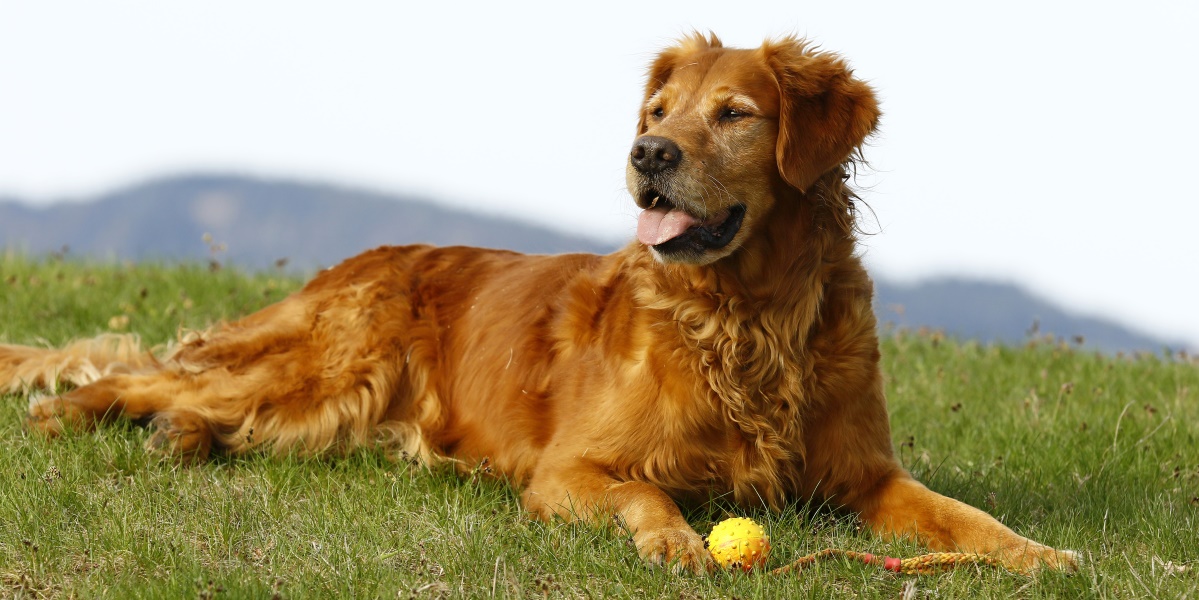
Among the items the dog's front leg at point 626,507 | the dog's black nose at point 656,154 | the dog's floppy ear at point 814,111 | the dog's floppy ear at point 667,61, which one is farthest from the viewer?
the dog's floppy ear at point 667,61

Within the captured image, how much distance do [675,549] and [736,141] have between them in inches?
50.0

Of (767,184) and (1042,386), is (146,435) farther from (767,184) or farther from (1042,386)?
(1042,386)

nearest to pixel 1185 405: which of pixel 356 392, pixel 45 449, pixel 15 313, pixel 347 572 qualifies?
pixel 356 392

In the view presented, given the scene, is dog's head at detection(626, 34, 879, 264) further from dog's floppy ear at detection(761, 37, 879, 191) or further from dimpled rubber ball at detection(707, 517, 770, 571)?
dimpled rubber ball at detection(707, 517, 770, 571)

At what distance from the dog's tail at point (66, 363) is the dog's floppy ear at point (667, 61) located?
2.47m

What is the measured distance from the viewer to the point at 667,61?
4117mm

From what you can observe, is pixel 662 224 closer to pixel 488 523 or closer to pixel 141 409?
pixel 488 523

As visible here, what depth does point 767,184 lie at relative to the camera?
3.63 meters

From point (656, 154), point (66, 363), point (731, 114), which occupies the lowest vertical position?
point (66, 363)

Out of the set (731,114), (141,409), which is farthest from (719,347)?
(141,409)

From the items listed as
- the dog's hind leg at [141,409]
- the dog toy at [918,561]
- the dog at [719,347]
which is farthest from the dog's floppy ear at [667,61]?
the dog's hind leg at [141,409]

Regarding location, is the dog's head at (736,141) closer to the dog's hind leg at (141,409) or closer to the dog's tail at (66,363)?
the dog's hind leg at (141,409)

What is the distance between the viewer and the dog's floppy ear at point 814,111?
3586 mm

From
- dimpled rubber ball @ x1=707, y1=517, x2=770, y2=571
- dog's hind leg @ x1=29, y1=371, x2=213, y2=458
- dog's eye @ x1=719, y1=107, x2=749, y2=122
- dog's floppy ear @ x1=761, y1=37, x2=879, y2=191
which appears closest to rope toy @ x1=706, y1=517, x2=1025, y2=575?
dimpled rubber ball @ x1=707, y1=517, x2=770, y2=571
